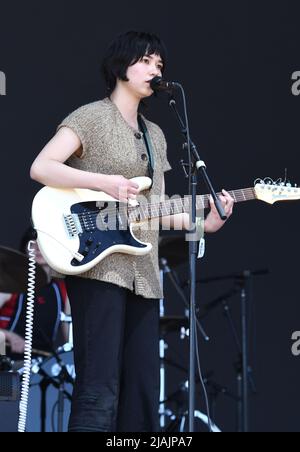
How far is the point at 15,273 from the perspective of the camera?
15.8 ft

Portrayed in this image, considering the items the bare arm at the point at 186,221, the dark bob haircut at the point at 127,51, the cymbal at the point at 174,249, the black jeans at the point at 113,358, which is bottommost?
the black jeans at the point at 113,358

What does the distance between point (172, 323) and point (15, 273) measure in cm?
116

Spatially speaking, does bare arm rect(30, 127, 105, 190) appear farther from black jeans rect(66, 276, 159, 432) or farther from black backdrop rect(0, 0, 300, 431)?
black backdrop rect(0, 0, 300, 431)

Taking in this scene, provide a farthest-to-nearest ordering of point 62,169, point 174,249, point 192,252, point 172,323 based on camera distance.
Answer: point 174,249
point 172,323
point 62,169
point 192,252

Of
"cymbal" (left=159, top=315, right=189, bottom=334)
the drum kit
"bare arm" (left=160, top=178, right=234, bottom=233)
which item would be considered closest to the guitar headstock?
"bare arm" (left=160, top=178, right=234, bottom=233)

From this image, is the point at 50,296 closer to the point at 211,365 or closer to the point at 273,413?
the point at 211,365

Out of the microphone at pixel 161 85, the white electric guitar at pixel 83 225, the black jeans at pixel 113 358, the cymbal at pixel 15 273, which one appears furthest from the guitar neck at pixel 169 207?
the cymbal at pixel 15 273

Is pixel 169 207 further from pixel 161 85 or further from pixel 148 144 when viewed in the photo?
pixel 161 85

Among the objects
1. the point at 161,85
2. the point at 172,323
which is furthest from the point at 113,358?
the point at 172,323

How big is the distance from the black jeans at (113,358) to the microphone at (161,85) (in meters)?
0.74

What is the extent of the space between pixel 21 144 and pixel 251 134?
1.57 metres

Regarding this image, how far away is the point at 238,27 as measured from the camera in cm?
609

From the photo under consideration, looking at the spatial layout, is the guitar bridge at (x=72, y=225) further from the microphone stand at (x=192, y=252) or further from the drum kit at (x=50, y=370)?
the drum kit at (x=50, y=370)

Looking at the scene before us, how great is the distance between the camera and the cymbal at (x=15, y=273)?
4.66 m
